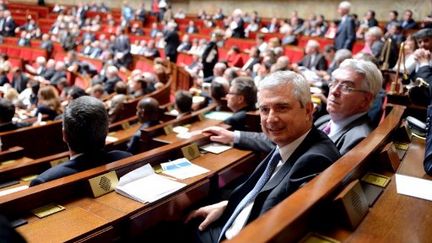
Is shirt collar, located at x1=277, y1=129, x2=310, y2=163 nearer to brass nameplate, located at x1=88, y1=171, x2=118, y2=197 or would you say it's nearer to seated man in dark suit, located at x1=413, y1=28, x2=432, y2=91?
brass nameplate, located at x1=88, y1=171, x2=118, y2=197

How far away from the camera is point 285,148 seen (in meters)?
1.44

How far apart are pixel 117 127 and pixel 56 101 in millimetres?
1321

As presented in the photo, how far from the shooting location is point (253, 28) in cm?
902

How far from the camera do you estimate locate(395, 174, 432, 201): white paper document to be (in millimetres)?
1405

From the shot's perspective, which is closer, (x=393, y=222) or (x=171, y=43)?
(x=393, y=222)

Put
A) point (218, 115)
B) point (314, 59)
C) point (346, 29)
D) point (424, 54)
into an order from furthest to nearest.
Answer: point (346, 29) → point (314, 59) → point (218, 115) → point (424, 54)

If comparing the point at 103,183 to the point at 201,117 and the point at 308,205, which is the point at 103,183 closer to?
the point at 308,205

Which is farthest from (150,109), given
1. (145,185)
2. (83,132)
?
(145,185)

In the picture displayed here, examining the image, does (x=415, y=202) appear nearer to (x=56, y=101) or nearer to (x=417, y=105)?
(x=417, y=105)

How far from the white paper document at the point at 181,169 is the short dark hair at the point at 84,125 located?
0.31 meters

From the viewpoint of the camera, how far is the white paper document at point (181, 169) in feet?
5.81

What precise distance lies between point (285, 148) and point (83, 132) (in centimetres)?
83

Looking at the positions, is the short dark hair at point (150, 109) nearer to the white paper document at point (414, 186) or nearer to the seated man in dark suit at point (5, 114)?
the seated man in dark suit at point (5, 114)

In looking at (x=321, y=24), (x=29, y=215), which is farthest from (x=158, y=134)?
(x=321, y=24)
